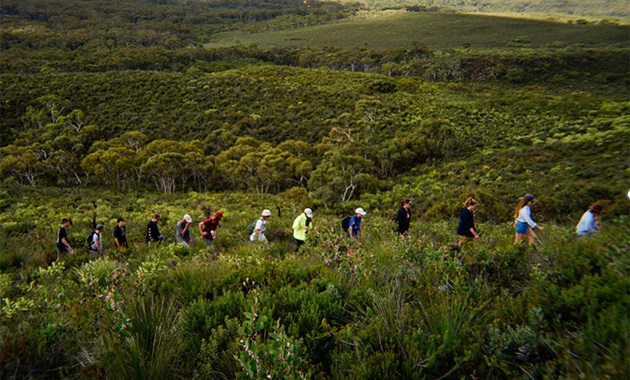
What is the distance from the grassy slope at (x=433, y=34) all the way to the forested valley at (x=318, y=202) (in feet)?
5.40

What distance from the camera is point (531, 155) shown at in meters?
26.0

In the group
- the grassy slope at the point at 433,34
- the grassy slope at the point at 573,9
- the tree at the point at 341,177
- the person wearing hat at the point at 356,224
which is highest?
the grassy slope at the point at 573,9

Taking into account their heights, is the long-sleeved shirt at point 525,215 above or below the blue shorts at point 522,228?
above

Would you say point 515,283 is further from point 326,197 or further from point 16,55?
point 16,55

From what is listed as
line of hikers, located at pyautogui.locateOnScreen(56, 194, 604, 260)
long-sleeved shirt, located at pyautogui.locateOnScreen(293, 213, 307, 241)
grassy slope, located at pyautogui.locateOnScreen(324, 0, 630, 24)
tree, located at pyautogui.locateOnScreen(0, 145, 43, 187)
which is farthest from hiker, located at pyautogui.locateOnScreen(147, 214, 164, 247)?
grassy slope, located at pyautogui.locateOnScreen(324, 0, 630, 24)

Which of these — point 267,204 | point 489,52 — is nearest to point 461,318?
point 267,204

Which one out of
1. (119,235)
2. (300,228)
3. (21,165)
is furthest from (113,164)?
(300,228)

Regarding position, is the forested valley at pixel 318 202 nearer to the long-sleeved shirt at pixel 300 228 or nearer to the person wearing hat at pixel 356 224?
the long-sleeved shirt at pixel 300 228

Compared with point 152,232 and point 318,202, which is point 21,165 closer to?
point 318,202

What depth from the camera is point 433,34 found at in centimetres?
11312

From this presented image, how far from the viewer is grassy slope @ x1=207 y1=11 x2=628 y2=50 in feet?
320

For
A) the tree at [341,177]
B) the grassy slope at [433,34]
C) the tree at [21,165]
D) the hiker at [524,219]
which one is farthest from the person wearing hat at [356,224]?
the grassy slope at [433,34]

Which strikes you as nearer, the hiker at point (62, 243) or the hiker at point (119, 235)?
the hiker at point (62, 243)

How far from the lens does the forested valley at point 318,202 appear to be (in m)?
2.26
